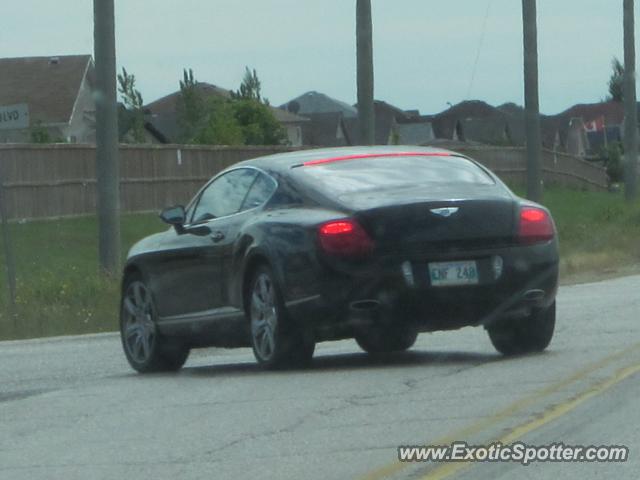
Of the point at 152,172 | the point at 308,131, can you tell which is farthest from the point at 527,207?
the point at 308,131

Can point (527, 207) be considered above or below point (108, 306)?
above

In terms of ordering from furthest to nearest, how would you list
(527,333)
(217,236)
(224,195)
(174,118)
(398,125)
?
(398,125) → (174,118) → (224,195) → (217,236) → (527,333)

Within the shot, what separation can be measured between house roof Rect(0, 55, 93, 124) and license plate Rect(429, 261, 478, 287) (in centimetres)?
5427

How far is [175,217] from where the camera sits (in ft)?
39.9

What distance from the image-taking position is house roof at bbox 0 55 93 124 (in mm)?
64750

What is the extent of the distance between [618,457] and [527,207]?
366 cm

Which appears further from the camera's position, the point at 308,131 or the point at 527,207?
the point at 308,131

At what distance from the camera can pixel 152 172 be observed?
46594mm

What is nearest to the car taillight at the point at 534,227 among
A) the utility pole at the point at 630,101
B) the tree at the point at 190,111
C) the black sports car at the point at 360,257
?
the black sports car at the point at 360,257

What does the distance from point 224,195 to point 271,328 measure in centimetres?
150

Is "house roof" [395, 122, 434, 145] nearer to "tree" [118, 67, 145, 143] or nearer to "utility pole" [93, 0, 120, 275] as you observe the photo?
"tree" [118, 67, 145, 143]

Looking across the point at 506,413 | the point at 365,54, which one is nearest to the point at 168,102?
the point at 365,54

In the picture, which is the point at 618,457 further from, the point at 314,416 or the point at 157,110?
the point at 157,110

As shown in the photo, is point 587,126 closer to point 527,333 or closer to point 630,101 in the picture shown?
point 630,101
